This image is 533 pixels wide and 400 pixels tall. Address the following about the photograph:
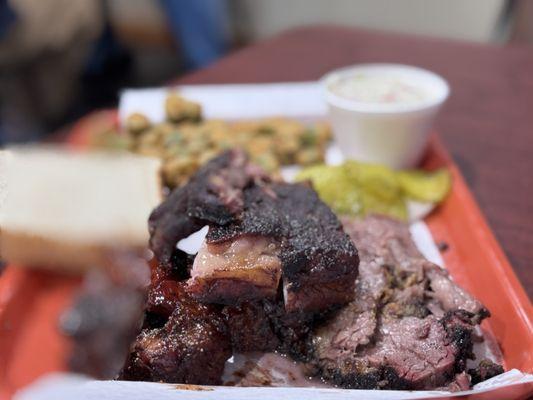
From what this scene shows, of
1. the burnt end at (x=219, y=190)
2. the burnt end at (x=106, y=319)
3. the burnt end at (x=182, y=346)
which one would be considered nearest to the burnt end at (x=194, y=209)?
the burnt end at (x=219, y=190)

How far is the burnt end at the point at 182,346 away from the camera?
4.78 ft

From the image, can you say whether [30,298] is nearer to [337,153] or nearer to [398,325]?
[398,325]

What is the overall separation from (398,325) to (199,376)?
0.56 meters

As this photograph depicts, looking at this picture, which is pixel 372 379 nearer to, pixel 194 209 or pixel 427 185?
pixel 194 209

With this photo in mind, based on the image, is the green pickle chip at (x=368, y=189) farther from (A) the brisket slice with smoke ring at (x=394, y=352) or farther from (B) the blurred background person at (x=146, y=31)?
(B) the blurred background person at (x=146, y=31)

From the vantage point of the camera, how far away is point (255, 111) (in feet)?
10.0

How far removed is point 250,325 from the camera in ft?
4.99

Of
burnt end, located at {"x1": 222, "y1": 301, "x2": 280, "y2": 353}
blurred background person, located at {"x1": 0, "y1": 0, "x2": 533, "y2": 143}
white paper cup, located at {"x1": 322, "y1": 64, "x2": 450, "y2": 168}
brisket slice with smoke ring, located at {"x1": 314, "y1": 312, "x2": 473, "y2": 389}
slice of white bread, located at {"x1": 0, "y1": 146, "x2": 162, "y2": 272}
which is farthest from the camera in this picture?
blurred background person, located at {"x1": 0, "y1": 0, "x2": 533, "y2": 143}

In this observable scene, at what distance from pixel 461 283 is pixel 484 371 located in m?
0.48

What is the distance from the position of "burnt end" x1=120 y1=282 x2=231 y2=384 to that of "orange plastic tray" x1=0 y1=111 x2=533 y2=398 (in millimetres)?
216

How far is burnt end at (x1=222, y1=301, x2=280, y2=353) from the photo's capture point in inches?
59.5

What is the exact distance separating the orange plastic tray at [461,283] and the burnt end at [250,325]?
434mm

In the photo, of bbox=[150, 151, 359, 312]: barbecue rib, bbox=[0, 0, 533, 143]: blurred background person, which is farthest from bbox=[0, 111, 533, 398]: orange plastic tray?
bbox=[0, 0, 533, 143]: blurred background person

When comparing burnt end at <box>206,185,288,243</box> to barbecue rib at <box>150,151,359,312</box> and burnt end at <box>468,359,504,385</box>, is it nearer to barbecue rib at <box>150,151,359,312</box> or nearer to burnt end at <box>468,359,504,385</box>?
barbecue rib at <box>150,151,359,312</box>
